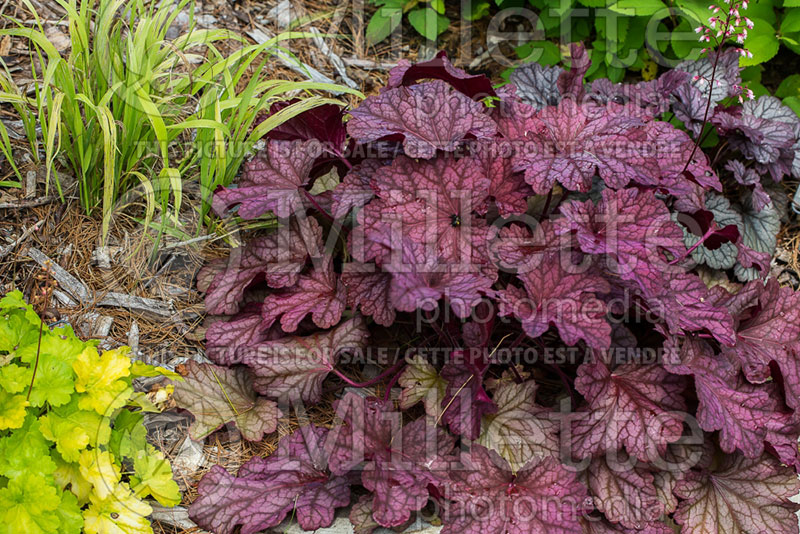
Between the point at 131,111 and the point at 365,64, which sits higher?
the point at 131,111

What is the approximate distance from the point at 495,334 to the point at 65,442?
122cm

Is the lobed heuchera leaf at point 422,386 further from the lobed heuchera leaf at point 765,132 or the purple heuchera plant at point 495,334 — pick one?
the lobed heuchera leaf at point 765,132

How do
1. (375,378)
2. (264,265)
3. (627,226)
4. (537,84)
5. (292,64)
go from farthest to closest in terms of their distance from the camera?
(292,64) < (537,84) < (264,265) < (375,378) < (627,226)

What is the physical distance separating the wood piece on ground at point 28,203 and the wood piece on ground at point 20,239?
65 millimetres

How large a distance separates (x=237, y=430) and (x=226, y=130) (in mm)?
932

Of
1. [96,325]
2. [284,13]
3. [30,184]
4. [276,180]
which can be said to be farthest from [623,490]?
[284,13]

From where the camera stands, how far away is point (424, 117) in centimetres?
204

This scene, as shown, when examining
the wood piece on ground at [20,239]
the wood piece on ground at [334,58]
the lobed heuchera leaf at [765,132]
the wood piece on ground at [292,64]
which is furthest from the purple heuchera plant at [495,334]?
the wood piece on ground at [334,58]

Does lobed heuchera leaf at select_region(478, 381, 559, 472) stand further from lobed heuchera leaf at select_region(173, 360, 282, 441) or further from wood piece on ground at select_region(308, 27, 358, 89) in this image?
wood piece on ground at select_region(308, 27, 358, 89)

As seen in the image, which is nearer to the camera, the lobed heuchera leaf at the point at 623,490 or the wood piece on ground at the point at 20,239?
the lobed heuchera leaf at the point at 623,490

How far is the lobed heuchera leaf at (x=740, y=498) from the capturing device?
6.04 feet

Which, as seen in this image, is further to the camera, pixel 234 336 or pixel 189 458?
pixel 234 336

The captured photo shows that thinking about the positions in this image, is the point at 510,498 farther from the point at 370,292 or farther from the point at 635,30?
the point at 635,30

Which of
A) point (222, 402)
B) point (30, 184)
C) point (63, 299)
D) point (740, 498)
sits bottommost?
point (740, 498)
